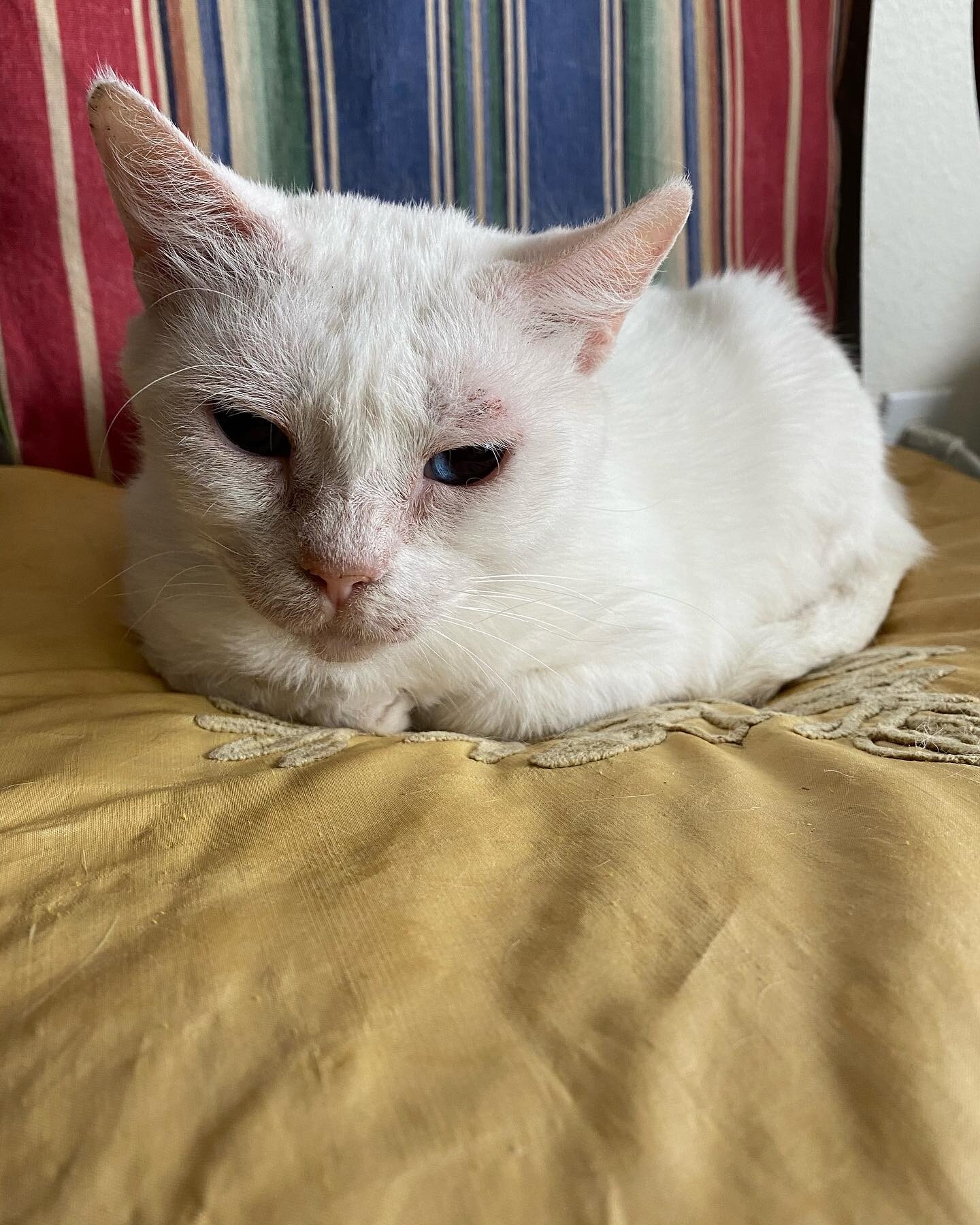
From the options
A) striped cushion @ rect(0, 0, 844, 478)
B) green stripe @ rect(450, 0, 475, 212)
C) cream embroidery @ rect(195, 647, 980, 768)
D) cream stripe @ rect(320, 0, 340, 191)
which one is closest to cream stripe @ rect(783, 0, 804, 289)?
striped cushion @ rect(0, 0, 844, 478)

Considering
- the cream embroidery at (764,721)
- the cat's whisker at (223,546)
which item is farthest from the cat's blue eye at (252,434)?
the cream embroidery at (764,721)

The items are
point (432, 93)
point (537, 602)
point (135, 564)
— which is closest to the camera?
point (537, 602)

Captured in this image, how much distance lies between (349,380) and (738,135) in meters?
1.60

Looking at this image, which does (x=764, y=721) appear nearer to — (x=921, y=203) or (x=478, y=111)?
(x=478, y=111)

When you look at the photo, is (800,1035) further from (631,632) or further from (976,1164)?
(631,632)

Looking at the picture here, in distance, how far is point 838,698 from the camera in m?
1.17

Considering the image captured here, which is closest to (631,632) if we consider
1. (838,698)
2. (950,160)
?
(838,698)

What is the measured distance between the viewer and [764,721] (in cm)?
108

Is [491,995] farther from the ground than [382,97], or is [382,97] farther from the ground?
[382,97]

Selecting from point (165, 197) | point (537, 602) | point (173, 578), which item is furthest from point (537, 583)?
point (165, 197)

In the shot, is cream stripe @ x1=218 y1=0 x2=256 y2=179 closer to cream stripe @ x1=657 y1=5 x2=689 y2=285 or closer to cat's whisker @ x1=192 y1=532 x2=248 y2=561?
cream stripe @ x1=657 y1=5 x2=689 y2=285

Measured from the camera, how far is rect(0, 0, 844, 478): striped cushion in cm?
167

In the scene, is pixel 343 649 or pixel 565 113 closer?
pixel 343 649

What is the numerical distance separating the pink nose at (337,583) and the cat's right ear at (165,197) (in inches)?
13.7
